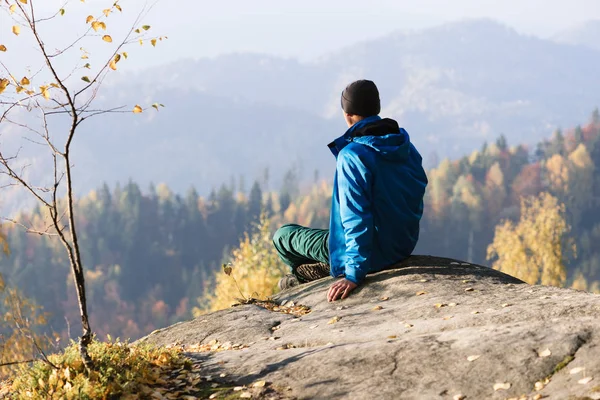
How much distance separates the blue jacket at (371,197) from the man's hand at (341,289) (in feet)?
0.20

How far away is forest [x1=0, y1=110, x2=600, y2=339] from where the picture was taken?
115 m

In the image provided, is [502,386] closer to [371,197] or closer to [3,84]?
[371,197]

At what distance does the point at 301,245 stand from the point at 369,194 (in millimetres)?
1226

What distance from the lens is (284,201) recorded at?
463ft

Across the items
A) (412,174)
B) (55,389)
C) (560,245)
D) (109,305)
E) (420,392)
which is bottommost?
(109,305)

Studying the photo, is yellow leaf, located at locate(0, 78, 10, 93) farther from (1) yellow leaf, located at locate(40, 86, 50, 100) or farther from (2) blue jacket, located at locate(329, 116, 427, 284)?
(2) blue jacket, located at locate(329, 116, 427, 284)

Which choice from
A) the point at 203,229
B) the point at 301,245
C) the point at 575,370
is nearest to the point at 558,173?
the point at 203,229

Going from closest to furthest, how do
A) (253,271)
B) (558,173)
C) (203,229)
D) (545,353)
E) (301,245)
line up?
(545,353)
(301,245)
(253,271)
(558,173)
(203,229)

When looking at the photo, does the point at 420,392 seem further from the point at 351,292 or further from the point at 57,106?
the point at 57,106

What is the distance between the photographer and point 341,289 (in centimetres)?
606

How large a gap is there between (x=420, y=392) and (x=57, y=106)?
3.00 m

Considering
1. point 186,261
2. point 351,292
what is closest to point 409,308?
point 351,292

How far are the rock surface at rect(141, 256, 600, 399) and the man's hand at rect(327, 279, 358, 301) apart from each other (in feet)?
0.19

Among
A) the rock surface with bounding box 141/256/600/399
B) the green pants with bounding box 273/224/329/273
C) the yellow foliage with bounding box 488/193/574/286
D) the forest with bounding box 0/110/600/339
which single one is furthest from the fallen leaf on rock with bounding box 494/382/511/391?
the forest with bounding box 0/110/600/339
